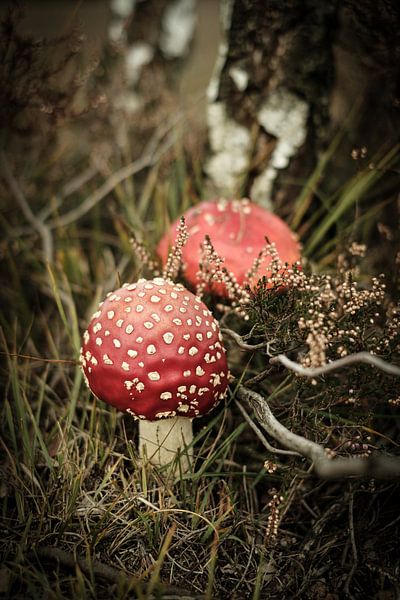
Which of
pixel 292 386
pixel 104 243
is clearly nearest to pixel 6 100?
pixel 104 243

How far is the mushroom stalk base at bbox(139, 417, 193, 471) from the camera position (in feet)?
6.16

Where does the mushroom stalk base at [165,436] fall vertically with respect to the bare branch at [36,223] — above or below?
below

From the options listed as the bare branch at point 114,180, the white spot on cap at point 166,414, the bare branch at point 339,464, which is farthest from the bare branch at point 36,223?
the bare branch at point 339,464

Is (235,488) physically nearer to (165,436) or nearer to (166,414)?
(165,436)

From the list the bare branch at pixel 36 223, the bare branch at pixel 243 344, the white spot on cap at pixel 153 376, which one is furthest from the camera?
the bare branch at pixel 36 223

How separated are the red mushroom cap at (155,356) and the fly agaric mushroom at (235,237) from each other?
1.55ft

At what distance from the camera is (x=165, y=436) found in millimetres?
1894

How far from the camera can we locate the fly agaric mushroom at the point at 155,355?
1.63 m

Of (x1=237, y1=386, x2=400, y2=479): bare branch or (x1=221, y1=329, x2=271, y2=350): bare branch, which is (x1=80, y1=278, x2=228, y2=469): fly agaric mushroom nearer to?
(x1=221, y1=329, x2=271, y2=350): bare branch

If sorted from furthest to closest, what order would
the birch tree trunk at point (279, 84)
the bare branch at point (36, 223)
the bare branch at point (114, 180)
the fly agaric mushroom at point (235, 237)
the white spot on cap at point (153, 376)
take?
the bare branch at point (114, 180) → the bare branch at point (36, 223) → the birch tree trunk at point (279, 84) → the fly agaric mushroom at point (235, 237) → the white spot on cap at point (153, 376)

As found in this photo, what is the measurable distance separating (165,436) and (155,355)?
450mm

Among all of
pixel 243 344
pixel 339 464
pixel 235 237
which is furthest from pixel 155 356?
pixel 235 237

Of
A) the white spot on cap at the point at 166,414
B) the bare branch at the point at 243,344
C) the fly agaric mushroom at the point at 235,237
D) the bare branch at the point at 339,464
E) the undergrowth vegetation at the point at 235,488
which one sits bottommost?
the undergrowth vegetation at the point at 235,488

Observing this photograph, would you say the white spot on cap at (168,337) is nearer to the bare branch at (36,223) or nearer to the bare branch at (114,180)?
the bare branch at (36,223)
